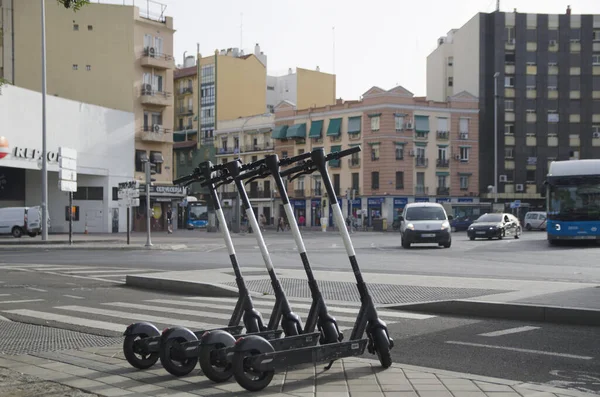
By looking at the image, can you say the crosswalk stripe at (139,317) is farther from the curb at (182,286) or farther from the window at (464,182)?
the window at (464,182)

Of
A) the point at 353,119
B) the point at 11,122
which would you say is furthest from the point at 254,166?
the point at 353,119

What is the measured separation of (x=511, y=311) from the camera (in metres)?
9.59

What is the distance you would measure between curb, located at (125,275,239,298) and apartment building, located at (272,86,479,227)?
60.8 metres

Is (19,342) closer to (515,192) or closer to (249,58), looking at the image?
(515,192)

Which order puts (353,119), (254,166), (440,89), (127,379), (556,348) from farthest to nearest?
(440,89) → (353,119) → (556,348) → (254,166) → (127,379)

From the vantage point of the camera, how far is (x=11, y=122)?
4278 cm

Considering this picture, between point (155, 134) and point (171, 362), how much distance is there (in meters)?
54.4

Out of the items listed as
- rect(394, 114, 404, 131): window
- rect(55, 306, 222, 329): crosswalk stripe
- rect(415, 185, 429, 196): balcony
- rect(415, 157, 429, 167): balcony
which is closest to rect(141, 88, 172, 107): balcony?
rect(394, 114, 404, 131): window

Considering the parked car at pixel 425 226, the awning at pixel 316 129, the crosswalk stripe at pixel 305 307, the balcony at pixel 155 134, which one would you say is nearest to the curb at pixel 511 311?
the crosswalk stripe at pixel 305 307

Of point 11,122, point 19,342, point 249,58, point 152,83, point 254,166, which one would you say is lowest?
point 19,342

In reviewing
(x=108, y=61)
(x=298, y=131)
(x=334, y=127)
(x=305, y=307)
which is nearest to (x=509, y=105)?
(x=334, y=127)

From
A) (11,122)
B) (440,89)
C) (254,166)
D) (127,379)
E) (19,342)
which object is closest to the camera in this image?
(127,379)

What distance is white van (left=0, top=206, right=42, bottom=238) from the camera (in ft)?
150

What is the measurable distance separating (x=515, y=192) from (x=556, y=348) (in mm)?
78011
